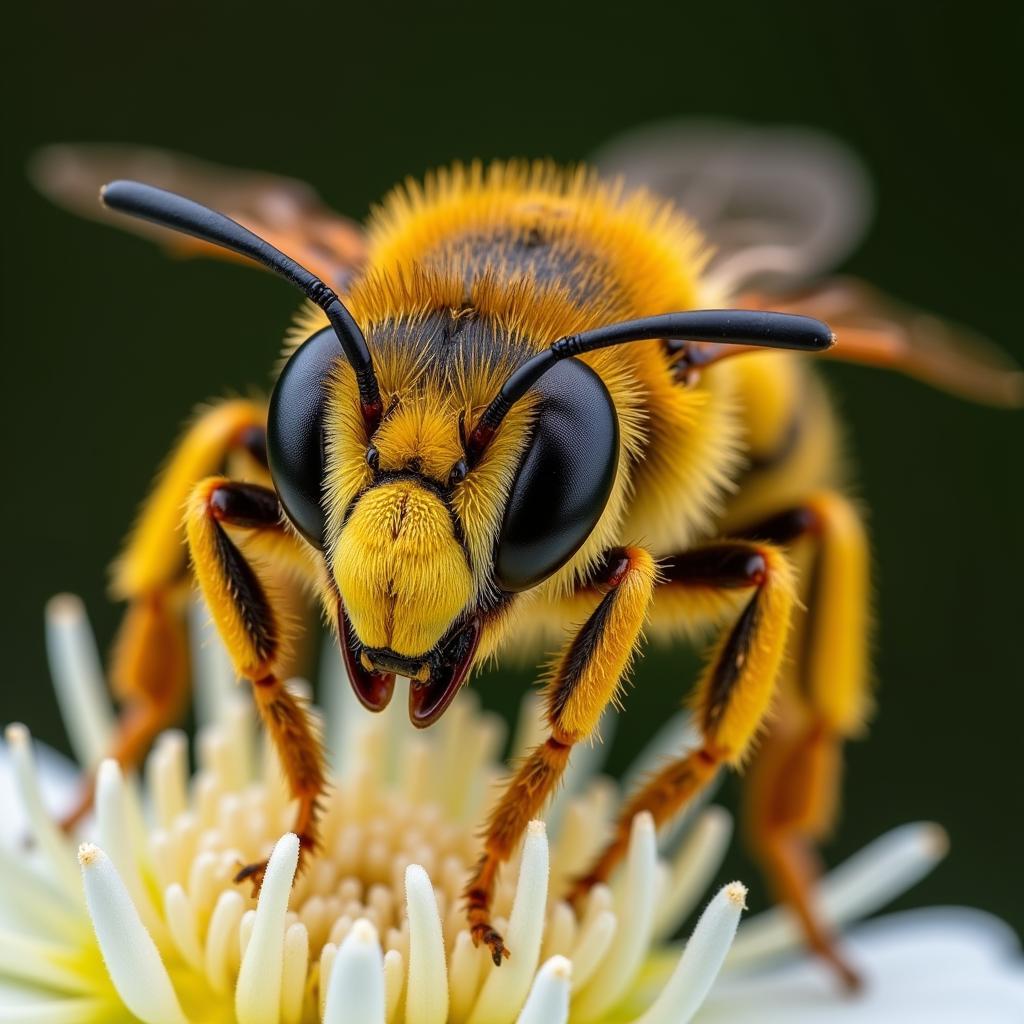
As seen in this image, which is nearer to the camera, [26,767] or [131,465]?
[26,767]

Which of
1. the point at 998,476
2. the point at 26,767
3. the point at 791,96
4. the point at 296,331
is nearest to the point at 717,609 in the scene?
the point at 296,331

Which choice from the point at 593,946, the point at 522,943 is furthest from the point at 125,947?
the point at 593,946

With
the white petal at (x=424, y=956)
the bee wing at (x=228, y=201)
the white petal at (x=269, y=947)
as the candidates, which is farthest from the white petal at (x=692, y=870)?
the bee wing at (x=228, y=201)

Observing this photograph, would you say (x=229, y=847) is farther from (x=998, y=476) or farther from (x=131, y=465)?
(x=998, y=476)

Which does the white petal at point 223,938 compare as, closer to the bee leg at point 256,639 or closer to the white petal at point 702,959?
the bee leg at point 256,639

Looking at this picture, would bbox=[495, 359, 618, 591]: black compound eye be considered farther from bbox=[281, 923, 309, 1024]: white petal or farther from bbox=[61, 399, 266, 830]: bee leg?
bbox=[61, 399, 266, 830]: bee leg

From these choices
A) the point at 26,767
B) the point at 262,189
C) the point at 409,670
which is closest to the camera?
the point at 409,670

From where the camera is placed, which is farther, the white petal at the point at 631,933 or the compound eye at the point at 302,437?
the white petal at the point at 631,933
